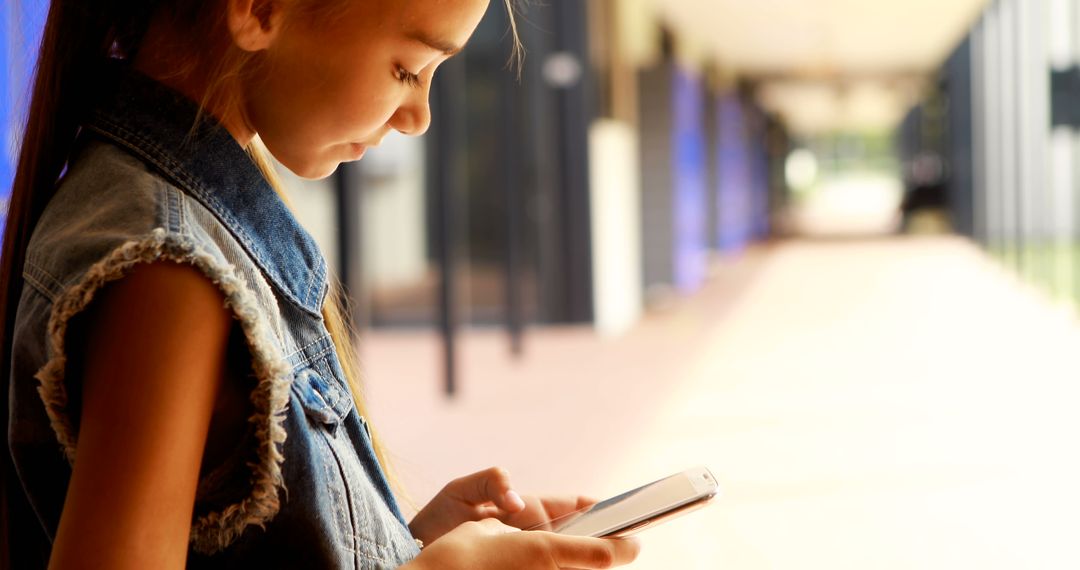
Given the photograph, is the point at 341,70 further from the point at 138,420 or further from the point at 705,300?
the point at 705,300

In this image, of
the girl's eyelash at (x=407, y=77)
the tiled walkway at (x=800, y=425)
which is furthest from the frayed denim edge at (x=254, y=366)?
the tiled walkway at (x=800, y=425)

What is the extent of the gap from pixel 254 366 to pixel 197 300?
0.06 m

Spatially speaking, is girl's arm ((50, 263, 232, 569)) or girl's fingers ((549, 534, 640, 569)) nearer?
girl's arm ((50, 263, 232, 569))

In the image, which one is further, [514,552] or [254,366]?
[514,552]

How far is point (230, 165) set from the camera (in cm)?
80

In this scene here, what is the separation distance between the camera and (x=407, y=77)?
899 millimetres

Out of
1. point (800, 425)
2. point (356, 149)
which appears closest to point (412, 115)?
point (356, 149)

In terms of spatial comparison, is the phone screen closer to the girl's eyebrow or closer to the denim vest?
the denim vest

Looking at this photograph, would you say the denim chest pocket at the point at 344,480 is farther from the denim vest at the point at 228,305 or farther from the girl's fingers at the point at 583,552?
the girl's fingers at the point at 583,552

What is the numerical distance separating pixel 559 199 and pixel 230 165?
626cm

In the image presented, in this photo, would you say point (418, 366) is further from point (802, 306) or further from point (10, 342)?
point (10, 342)

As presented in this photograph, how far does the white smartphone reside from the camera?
3.12 feet

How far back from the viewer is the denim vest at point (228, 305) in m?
0.70

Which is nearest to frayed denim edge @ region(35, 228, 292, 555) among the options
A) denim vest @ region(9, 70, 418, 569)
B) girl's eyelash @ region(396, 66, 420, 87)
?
denim vest @ region(9, 70, 418, 569)
